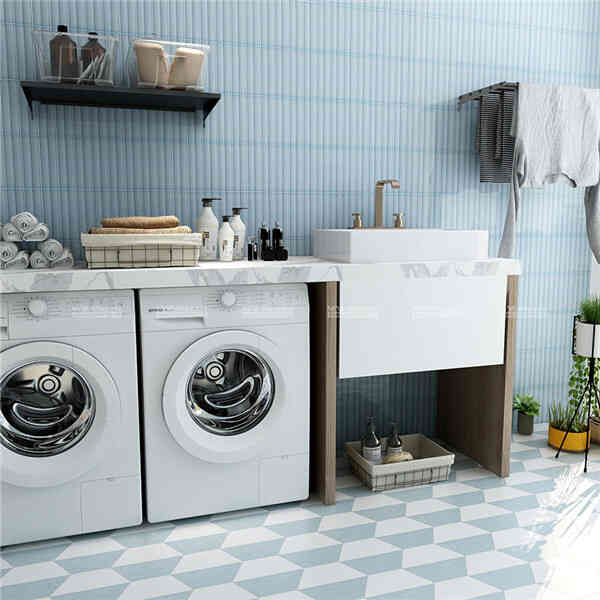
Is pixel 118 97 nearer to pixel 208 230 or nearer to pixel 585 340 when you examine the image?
pixel 208 230

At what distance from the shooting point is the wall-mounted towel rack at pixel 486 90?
2.62 meters

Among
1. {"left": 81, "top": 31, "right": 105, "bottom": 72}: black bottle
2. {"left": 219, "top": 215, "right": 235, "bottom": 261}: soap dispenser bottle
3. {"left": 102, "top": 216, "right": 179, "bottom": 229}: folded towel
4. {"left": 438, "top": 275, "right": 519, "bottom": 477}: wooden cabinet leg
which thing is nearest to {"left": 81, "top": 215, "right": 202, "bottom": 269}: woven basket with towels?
{"left": 102, "top": 216, "right": 179, "bottom": 229}: folded towel

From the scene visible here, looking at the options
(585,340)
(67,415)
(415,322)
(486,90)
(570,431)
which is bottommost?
(570,431)

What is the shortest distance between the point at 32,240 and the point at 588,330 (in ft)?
7.45

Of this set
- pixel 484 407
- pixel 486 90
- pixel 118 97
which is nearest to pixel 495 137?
pixel 486 90

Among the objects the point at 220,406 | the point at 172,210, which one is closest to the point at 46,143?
the point at 172,210

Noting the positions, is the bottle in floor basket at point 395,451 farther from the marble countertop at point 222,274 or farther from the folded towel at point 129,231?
the folded towel at point 129,231

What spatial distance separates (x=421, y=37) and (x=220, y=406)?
1851 mm

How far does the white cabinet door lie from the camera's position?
2275mm

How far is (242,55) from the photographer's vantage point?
2584 millimetres

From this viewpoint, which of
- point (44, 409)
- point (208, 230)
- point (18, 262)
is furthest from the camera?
point (208, 230)

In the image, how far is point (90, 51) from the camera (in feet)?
7.35

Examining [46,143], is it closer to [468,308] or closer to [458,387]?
[468,308]

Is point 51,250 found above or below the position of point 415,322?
above
